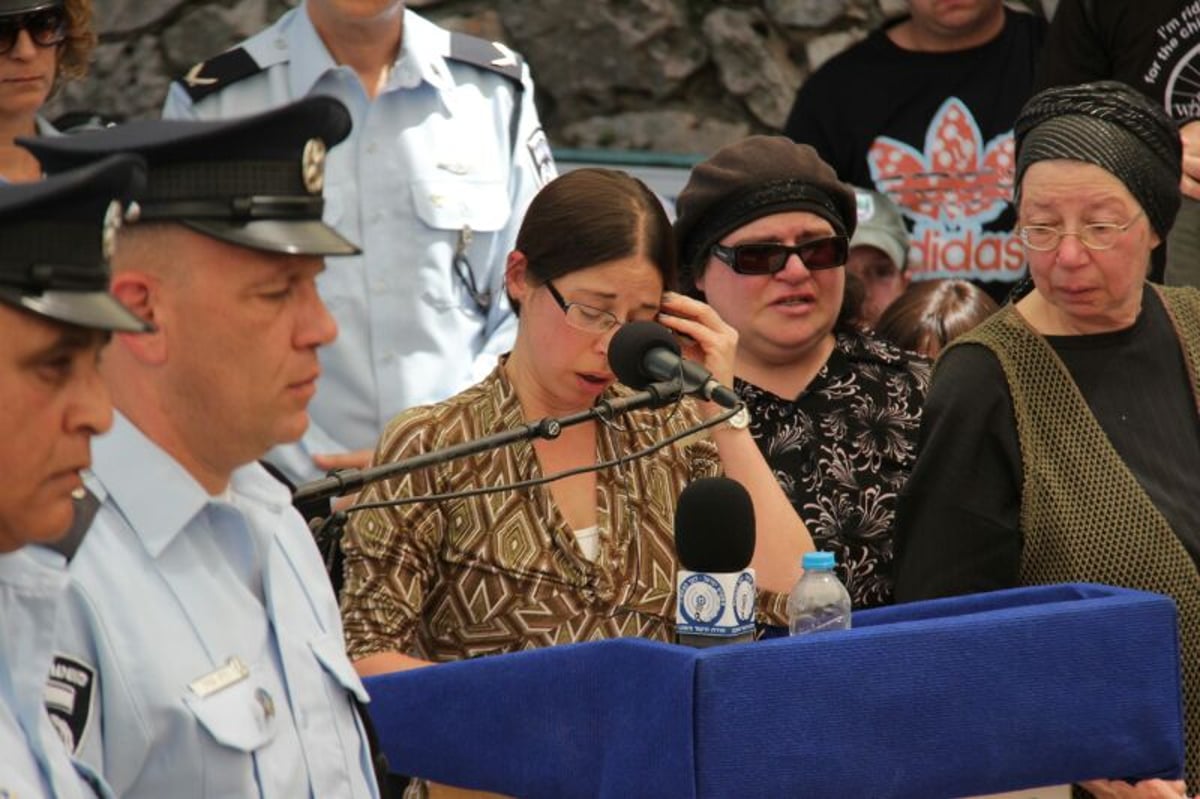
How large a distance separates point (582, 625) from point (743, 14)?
3.56 metres

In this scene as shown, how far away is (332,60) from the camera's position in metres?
4.32

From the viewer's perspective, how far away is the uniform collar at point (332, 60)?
430 centimetres

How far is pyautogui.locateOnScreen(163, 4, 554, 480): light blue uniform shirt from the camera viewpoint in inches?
166

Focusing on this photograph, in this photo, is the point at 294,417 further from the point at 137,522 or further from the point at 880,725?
the point at 880,725

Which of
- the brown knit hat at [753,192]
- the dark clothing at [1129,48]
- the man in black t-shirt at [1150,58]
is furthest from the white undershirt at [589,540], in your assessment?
the dark clothing at [1129,48]

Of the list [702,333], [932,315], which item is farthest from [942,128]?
[702,333]

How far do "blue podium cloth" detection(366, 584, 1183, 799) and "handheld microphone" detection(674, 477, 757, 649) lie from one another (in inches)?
7.0

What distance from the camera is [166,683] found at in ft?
7.20

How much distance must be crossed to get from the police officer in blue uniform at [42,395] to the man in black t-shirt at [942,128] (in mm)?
3536

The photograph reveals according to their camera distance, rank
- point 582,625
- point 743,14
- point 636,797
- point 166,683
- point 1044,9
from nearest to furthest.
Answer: point 166,683, point 636,797, point 582,625, point 1044,9, point 743,14

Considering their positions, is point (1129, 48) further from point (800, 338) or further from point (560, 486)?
point (560, 486)

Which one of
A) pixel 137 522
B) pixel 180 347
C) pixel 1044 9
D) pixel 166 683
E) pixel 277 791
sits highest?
pixel 1044 9

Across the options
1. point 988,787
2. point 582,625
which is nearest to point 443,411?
point 582,625

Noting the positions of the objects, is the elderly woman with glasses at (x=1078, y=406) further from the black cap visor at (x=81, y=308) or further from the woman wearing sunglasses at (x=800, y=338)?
the black cap visor at (x=81, y=308)
